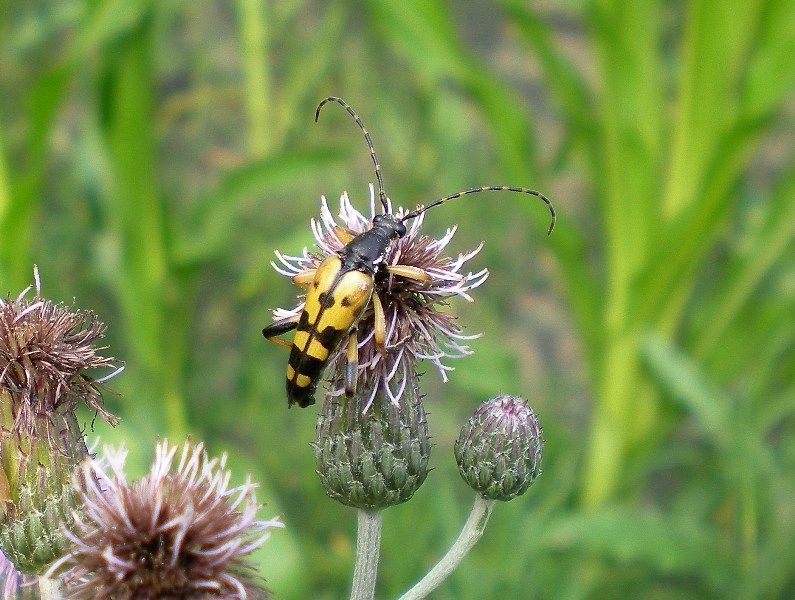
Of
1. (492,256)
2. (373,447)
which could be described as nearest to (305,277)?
(373,447)

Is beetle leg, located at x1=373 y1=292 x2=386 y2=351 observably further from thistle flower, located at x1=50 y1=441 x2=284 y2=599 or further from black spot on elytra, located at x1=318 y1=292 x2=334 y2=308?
thistle flower, located at x1=50 y1=441 x2=284 y2=599

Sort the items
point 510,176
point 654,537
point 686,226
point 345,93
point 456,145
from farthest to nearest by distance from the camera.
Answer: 1. point 345,93
2. point 456,145
3. point 510,176
4. point 686,226
5. point 654,537

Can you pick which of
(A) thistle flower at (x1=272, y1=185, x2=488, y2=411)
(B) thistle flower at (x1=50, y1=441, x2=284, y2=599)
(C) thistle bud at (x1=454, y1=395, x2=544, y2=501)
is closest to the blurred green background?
(C) thistle bud at (x1=454, y1=395, x2=544, y2=501)

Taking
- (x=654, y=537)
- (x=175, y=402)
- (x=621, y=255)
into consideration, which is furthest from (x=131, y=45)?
(x=654, y=537)

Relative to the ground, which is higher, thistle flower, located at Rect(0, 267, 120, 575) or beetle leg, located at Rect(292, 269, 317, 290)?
beetle leg, located at Rect(292, 269, 317, 290)

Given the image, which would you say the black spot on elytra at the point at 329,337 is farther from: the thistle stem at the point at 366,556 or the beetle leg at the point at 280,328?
the thistle stem at the point at 366,556

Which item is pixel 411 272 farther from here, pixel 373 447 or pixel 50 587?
pixel 50 587

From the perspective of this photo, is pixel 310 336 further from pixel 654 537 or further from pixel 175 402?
pixel 175 402
